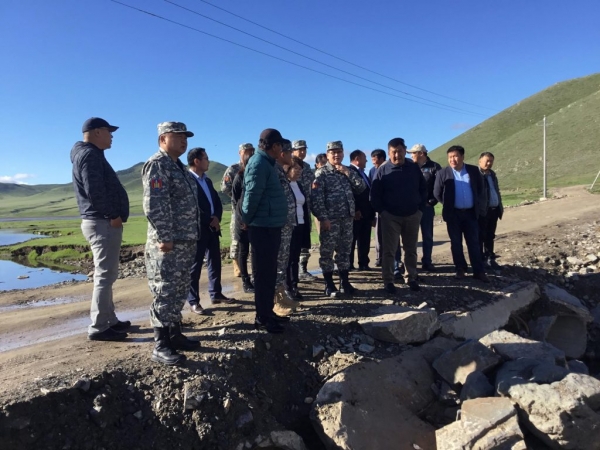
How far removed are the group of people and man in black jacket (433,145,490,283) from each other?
17 mm

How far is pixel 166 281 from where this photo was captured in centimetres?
411

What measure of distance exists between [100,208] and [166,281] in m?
1.15

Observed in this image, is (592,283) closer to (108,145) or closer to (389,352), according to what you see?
(389,352)

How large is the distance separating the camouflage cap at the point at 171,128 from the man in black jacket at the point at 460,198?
468cm

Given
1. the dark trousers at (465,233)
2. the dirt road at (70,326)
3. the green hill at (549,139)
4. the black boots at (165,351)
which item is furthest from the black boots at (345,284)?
the green hill at (549,139)

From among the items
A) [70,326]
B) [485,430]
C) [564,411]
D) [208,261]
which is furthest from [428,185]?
[70,326]

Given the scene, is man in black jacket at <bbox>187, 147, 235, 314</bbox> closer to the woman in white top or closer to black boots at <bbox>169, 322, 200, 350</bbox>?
the woman in white top

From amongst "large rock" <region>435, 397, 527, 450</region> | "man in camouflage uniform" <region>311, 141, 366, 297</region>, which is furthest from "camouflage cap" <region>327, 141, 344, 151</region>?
"large rock" <region>435, 397, 527, 450</region>

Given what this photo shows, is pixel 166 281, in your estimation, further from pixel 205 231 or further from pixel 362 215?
pixel 362 215

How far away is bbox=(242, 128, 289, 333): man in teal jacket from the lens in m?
4.64

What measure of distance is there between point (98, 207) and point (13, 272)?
16288 millimetres

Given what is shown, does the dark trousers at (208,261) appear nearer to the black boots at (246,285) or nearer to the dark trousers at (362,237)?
the black boots at (246,285)

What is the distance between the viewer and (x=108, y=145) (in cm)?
479

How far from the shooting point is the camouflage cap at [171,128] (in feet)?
13.7
